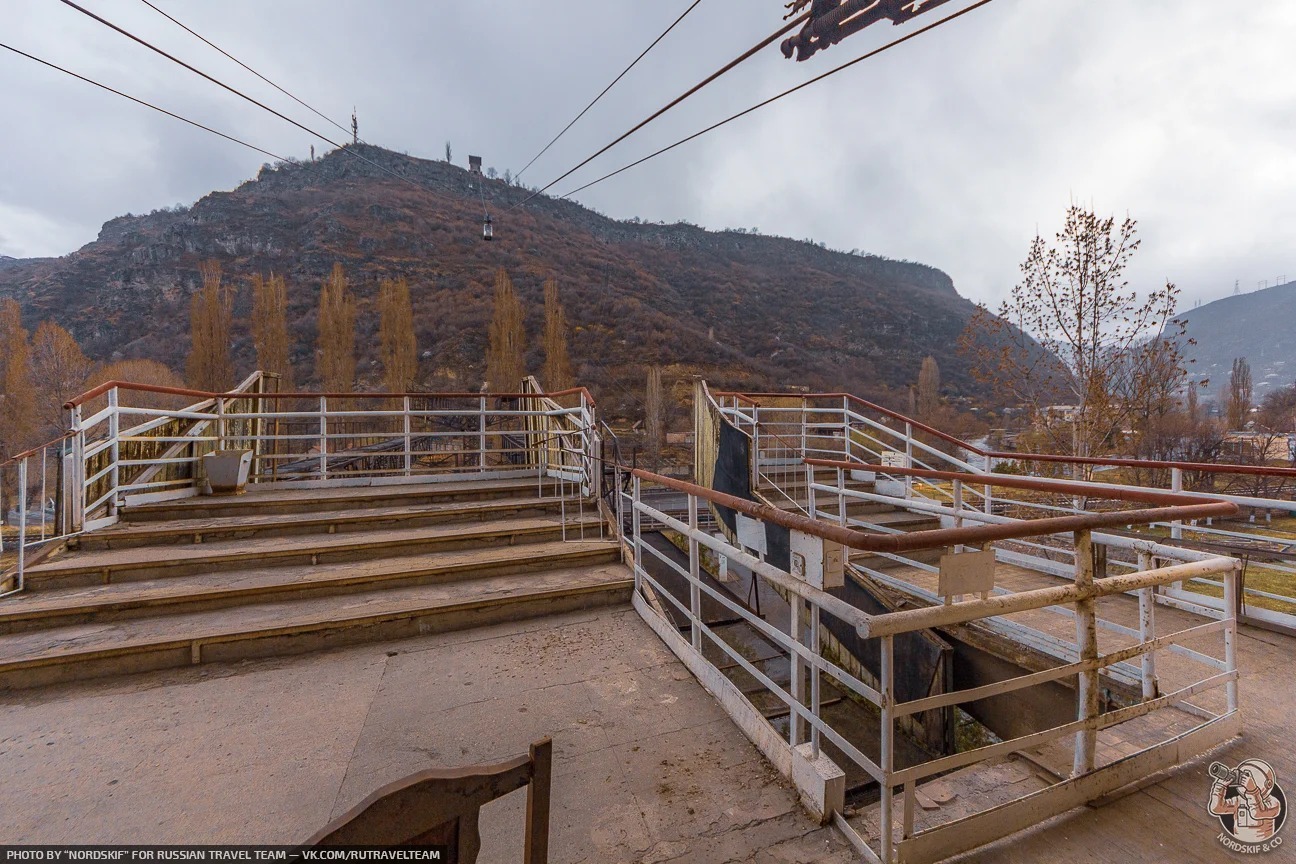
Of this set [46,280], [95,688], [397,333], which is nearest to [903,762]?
[95,688]

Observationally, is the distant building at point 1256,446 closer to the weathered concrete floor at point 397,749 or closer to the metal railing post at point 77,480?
the weathered concrete floor at point 397,749

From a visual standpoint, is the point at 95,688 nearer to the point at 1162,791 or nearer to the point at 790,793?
the point at 790,793

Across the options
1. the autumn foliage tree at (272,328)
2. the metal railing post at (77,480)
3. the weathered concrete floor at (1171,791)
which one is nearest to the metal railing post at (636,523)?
the weathered concrete floor at (1171,791)

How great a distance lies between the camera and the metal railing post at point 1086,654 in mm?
1985

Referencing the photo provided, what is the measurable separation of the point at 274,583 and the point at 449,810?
12.7 feet

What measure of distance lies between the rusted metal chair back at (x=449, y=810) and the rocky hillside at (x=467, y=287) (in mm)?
33724

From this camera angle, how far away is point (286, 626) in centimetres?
348

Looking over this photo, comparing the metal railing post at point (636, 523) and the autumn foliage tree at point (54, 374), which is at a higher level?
the autumn foliage tree at point (54, 374)

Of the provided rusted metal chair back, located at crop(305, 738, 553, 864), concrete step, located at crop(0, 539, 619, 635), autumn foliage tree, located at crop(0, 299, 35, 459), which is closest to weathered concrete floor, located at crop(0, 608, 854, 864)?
concrete step, located at crop(0, 539, 619, 635)

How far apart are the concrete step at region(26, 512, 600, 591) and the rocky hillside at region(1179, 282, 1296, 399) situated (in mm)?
121617

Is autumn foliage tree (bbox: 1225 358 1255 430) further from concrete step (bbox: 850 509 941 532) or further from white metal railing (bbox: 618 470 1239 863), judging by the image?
white metal railing (bbox: 618 470 1239 863)

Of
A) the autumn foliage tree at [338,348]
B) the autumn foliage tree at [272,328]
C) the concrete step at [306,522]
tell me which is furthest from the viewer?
the autumn foliage tree at [338,348]

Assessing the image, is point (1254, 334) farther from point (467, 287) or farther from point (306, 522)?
point (306, 522)

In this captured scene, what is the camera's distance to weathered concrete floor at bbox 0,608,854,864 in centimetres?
198
